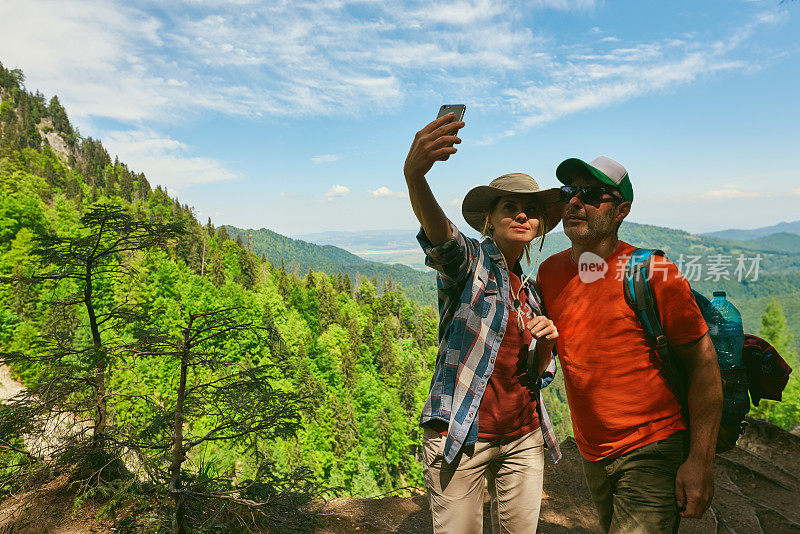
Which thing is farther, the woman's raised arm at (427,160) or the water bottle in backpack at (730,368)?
the water bottle in backpack at (730,368)

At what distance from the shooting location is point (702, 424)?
198 centimetres

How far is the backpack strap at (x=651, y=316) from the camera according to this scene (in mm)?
2031

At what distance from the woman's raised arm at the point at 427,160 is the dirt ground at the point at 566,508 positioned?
4170 millimetres

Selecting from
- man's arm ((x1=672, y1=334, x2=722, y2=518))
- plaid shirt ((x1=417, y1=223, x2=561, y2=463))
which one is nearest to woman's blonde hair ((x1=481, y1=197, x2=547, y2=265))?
plaid shirt ((x1=417, y1=223, x2=561, y2=463))

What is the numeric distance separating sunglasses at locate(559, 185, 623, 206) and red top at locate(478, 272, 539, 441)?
633 millimetres

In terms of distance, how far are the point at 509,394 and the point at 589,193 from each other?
44.0 inches

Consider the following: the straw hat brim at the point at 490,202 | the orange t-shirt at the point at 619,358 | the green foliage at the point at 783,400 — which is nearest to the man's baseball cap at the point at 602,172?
the straw hat brim at the point at 490,202

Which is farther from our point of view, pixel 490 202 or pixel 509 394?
pixel 490 202

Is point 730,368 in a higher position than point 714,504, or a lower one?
higher

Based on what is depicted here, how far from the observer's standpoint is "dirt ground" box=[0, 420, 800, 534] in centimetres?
429

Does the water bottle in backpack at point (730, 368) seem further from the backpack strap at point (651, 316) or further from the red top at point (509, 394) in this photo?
the red top at point (509, 394)

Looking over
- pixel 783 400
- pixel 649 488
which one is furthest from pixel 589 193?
pixel 783 400

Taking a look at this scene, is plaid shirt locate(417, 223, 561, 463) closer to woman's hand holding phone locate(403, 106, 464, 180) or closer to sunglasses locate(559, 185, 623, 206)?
woman's hand holding phone locate(403, 106, 464, 180)

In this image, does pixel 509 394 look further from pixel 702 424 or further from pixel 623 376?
pixel 702 424
